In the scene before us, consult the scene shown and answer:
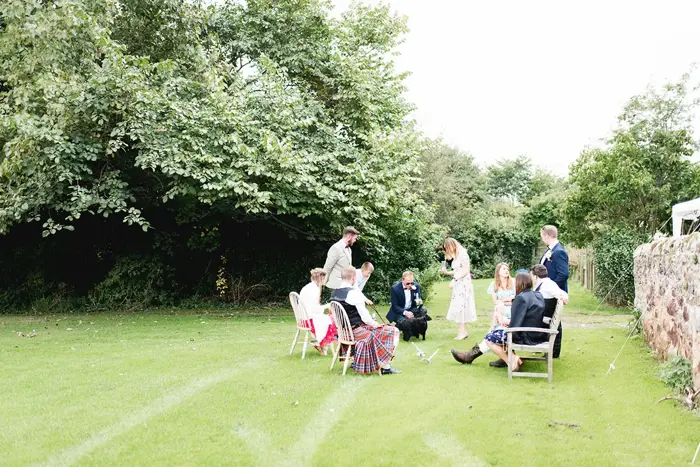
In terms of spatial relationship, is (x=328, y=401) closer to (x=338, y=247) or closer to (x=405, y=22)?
(x=338, y=247)

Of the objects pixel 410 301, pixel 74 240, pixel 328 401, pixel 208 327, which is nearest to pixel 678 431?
pixel 328 401

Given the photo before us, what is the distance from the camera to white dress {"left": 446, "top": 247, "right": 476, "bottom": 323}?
10258mm

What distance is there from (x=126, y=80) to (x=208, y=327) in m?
5.14

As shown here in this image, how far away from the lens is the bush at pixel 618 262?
52.1ft

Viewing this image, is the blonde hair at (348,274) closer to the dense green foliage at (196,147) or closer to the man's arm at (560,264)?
the man's arm at (560,264)

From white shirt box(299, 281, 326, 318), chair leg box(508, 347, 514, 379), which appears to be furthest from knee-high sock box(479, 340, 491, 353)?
white shirt box(299, 281, 326, 318)

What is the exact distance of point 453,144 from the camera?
42.8 metres

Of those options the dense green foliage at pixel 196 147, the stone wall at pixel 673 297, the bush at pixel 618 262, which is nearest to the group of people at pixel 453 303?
the stone wall at pixel 673 297

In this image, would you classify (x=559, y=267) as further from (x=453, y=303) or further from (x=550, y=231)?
(x=453, y=303)

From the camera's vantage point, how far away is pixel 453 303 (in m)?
10.4

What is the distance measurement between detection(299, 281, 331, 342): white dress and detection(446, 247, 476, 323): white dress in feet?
8.81

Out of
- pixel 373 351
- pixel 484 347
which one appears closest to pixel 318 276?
pixel 373 351

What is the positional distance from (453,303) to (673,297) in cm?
360

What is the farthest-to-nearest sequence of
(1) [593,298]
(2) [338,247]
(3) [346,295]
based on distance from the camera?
(1) [593,298], (2) [338,247], (3) [346,295]
